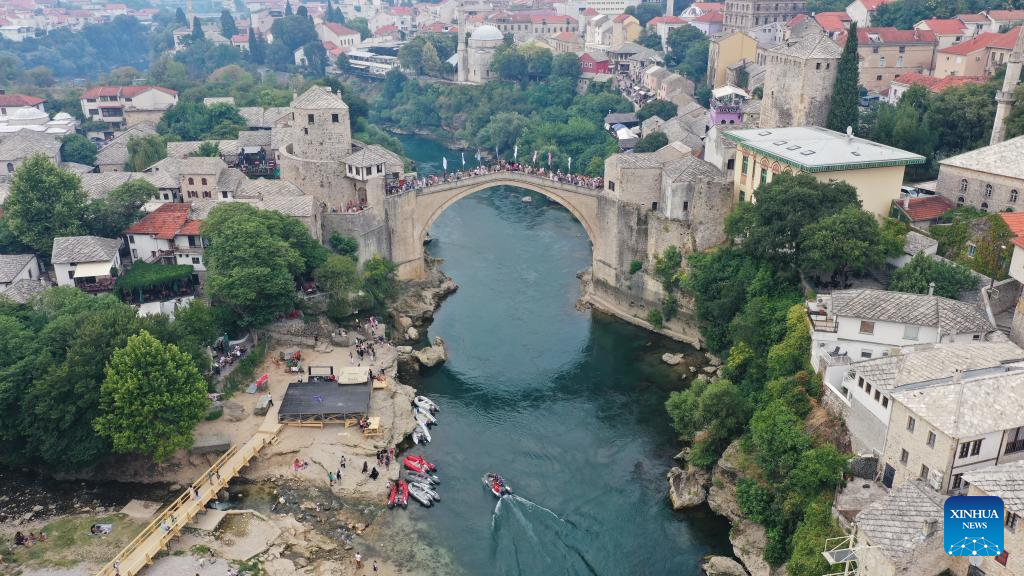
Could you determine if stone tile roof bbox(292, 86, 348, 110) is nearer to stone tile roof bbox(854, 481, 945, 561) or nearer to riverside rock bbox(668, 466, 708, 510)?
riverside rock bbox(668, 466, 708, 510)

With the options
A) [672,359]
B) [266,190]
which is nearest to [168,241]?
[266,190]

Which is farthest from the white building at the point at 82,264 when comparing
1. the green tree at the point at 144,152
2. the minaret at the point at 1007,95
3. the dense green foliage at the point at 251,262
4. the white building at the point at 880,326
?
the minaret at the point at 1007,95

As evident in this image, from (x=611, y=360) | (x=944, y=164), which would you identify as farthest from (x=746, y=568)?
(x=944, y=164)

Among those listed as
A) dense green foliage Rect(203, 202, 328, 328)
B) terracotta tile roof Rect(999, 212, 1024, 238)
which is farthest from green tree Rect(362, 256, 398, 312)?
terracotta tile roof Rect(999, 212, 1024, 238)

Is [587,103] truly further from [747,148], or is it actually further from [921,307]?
[921,307]

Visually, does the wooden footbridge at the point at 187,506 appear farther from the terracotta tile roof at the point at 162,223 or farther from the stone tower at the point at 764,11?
the stone tower at the point at 764,11

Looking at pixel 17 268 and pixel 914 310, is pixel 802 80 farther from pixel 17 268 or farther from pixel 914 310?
pixel 17 268
